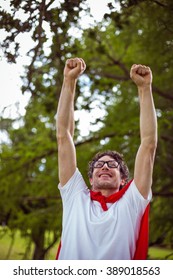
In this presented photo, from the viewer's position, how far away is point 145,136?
1529 millimetres

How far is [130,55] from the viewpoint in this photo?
14.9 feet

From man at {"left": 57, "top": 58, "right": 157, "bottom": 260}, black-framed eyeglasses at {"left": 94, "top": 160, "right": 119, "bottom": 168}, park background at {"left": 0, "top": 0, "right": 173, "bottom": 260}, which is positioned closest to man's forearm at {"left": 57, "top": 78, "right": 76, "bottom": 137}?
man at {"left": 57, "top": 58, "right": 157, "bottom": 260}

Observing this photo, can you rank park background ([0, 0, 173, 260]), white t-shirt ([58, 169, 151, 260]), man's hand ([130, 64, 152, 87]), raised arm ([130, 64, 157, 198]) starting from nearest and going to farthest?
white t-shirt ([58, 169, 151, 260]) → raised arm ([130, 64, 157, 198]) → man's hand ([130, 64, 152, 87]) → park background ([0, 0, 173, 260])

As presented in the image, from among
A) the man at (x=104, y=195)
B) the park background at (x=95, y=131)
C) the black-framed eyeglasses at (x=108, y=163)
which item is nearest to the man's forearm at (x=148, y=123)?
the man at (x=104, y=195)

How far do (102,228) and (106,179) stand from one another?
19 centimetres

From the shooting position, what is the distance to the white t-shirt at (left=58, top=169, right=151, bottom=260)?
137 cm

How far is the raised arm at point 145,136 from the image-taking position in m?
1.47

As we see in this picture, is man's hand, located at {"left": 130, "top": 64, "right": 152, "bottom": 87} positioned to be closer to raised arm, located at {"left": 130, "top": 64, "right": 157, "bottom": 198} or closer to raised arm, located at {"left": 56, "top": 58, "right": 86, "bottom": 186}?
raised arm, located at {"left": 130, "top": 64, "right": 157, "bottom": 198}

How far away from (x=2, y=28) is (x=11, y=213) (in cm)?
245

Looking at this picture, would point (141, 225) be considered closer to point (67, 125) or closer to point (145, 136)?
point (145, 136)

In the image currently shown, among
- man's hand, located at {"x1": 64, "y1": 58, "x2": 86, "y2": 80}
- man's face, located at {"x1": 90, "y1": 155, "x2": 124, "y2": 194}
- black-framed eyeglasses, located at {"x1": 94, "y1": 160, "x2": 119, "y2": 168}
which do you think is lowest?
man's face, located at {"x1": 90, "y1": 155, "x2": 124, "y2": 194}
